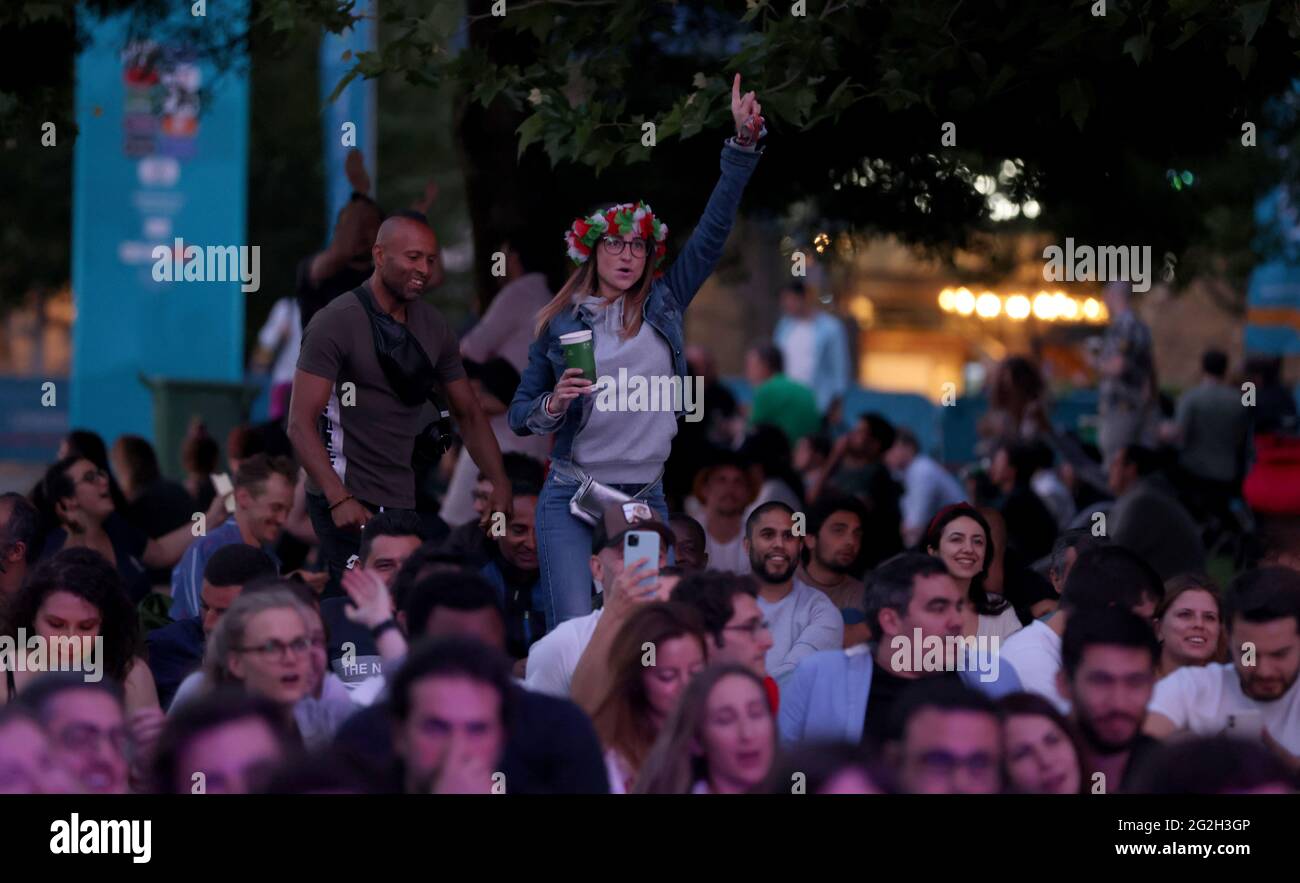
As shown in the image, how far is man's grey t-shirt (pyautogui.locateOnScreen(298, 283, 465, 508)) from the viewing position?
735 centimetres

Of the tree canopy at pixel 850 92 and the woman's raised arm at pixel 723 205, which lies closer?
the woman's raised arm at pixel 723 205

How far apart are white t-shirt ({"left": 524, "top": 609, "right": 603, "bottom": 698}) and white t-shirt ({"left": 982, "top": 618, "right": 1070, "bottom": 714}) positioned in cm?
132

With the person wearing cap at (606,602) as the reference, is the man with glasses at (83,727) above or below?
below

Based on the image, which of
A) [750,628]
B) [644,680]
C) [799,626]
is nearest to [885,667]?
[750,628]

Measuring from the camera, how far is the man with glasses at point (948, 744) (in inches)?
193

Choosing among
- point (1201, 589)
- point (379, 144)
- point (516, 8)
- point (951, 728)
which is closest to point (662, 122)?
point (516, 8)

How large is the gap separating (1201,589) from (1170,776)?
2.26 m

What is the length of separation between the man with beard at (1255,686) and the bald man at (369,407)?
2.51 metres

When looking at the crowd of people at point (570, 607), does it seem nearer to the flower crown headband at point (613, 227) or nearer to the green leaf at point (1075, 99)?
the flower crown headband at point (613, 227)

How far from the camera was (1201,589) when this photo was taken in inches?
277

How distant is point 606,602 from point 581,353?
95 cm

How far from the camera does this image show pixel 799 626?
310 inches

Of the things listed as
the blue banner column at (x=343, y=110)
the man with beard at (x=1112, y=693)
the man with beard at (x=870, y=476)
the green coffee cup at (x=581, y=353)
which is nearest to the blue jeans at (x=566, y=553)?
the green coffee cup at (x=581, y=353)

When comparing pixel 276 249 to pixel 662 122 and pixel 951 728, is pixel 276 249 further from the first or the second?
pixel 951 728
